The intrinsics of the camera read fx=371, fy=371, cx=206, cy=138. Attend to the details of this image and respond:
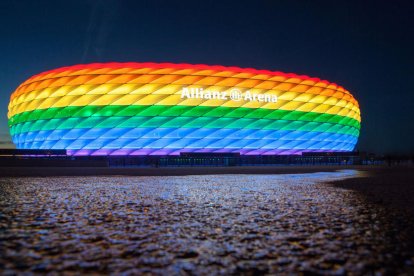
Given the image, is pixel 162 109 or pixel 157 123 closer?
pixel 162 109

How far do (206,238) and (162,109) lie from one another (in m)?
31.5

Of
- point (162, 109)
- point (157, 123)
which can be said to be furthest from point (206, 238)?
point (157, 123)

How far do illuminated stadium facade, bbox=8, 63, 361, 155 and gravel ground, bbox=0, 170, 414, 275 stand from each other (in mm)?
28624

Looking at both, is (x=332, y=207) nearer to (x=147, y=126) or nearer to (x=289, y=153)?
(x=147, y=126)

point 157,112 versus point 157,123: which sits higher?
point 157,112

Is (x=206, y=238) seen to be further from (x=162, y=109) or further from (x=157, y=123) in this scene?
(x=157, y=123)

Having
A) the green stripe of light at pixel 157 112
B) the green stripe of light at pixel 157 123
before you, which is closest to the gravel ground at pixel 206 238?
the green stripe of light at pixel 157 112

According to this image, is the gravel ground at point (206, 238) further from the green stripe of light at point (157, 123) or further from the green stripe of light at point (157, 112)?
the green stripe of light at point (157, 123)

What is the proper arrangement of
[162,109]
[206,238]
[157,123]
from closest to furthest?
[206,238] < [162,109] < [157,123]

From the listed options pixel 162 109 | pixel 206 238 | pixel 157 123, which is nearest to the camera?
pixel 206 238

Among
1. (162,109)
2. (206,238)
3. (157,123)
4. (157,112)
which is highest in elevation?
(162,109)

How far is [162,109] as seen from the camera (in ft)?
114

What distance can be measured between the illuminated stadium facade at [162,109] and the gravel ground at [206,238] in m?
28.6

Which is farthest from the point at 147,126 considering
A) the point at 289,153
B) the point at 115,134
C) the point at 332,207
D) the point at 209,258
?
the point at 209,258
